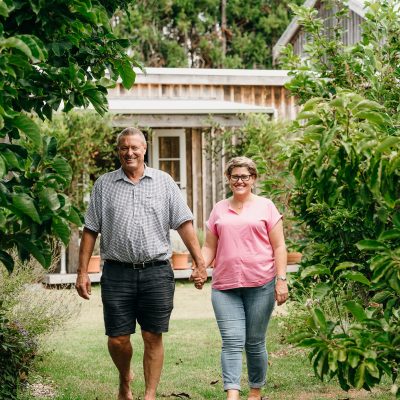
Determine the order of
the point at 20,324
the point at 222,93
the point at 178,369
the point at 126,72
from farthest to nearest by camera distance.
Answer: the point at 222,93 → the point at 178,369 → the point at 20,324 → the point at 126,72

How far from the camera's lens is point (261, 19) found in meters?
33.1

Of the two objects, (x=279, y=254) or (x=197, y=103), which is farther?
(x=197, y=103)

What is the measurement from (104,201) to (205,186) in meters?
10.4

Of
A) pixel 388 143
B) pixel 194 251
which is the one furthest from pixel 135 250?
pixel 388 143

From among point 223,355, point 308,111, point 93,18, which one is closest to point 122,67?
point 93,18

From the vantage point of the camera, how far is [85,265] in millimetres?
6609

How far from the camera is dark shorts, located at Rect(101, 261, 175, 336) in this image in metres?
6.51

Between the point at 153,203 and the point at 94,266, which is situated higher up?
the point at 153,203

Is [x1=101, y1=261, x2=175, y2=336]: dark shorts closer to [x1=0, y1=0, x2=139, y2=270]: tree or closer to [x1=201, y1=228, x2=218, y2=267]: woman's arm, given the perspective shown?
[x1=201, y1=228, x2=218, y2=267]: woman's arm

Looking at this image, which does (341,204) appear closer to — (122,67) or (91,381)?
(122,67)

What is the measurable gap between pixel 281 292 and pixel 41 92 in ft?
9.37

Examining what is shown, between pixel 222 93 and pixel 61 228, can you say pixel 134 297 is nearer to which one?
pixel 61 228

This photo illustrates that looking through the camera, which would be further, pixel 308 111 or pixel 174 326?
pixel 174 326

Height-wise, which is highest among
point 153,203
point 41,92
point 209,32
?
point 209,32
